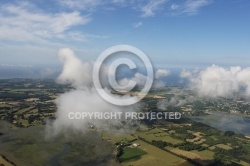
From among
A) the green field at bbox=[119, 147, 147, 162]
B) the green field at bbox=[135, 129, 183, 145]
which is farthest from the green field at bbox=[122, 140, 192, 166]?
the green field at bbox=[135, 129, 183, 145]

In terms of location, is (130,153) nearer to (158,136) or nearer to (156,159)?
(156,159)

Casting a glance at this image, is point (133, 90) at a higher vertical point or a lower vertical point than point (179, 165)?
higher

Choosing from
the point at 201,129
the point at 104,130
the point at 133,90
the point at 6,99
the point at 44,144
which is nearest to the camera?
the point at 44,144

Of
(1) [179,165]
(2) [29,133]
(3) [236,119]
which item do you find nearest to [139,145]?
(1) [179,165]

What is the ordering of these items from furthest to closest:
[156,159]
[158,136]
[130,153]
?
1. [158,136]
2. [130,153]
3. [156,159]

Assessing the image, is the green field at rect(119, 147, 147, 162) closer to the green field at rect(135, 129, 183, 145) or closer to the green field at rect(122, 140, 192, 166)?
the green field at rect(122, 140, 192, 166)

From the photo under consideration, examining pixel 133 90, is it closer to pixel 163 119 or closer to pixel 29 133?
pixel 163 119

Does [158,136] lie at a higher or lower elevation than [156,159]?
higher

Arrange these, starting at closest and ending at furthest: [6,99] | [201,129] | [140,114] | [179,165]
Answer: [179,165] < [201,129] < [140,114] < [6,99]

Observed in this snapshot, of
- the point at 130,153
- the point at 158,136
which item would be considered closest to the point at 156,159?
the point at 130,153
